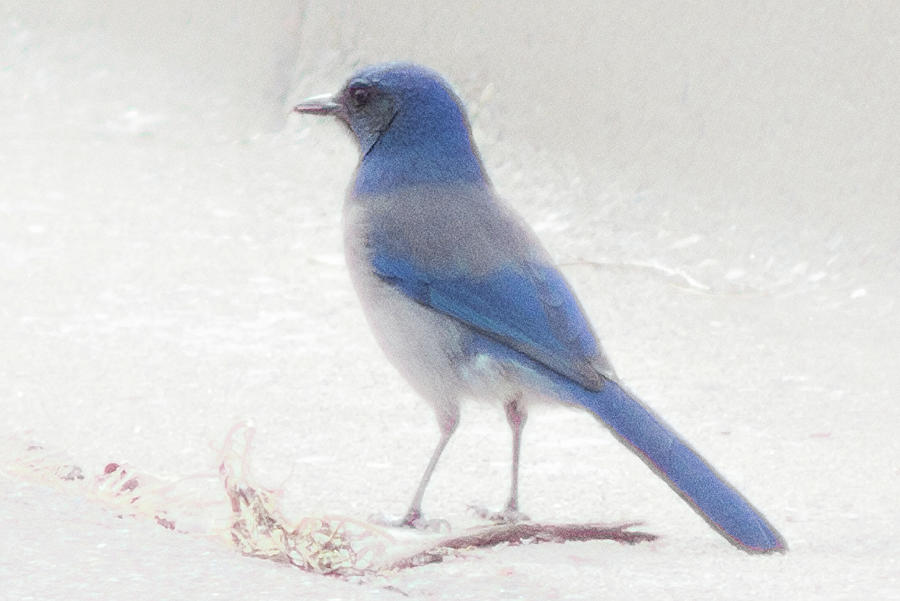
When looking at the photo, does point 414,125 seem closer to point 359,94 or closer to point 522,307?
point 359,94

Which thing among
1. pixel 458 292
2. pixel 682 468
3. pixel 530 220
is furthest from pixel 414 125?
pixel 530 220

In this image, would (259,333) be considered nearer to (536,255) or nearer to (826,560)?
(536,255)

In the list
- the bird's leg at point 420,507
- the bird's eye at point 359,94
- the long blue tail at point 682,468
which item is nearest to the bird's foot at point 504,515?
the bird's leg at point 420,507

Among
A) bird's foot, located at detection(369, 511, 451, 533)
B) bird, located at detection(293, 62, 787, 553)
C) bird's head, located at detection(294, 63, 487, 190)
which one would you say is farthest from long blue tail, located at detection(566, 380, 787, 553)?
bird's head, located at detection(294, 63, 487, 190)

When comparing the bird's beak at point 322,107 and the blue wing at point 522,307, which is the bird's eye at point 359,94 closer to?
the bird's beak at point 322,107

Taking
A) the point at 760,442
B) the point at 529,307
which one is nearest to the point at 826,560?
the point at 529,307

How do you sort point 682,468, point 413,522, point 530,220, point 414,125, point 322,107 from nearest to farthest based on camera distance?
1. point 682,468
2. point 413,522
3. point 414,125
4. point 322,107
5. point 530,220

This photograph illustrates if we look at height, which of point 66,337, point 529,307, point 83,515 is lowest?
point 66,337
